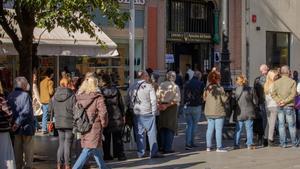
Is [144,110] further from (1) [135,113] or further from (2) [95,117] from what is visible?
(2) [95,117]

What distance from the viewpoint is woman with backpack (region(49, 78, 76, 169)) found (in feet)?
36.4

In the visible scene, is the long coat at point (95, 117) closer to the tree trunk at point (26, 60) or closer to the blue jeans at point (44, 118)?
the tree trunk at point (26, 60)

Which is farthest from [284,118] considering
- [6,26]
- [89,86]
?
[6,26]

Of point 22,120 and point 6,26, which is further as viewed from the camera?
point 6,26

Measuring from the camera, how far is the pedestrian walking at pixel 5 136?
9641mm

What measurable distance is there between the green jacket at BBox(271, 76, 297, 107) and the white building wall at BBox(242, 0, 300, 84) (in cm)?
1409

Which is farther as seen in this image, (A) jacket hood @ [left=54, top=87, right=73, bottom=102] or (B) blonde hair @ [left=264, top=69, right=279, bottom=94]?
(B) blonde hair @ [left=264, top=69, right=279, bottom=94]

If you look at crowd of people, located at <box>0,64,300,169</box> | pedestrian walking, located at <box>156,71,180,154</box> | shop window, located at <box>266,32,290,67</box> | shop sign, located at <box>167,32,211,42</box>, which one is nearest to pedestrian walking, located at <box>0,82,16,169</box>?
crowd of people, located at <box>0,64,300,169</box>

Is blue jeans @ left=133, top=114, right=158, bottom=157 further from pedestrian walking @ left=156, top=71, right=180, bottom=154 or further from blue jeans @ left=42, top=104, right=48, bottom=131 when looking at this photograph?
blue jeans @ left=42, top=104, right=48, bottom=131

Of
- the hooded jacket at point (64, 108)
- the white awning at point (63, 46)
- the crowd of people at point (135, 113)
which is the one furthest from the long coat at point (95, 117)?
the white awning at point (63, 46)

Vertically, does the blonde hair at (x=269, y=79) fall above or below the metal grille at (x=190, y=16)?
below

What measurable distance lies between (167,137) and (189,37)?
44.8ft

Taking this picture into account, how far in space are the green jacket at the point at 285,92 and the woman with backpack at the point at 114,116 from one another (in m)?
4.04

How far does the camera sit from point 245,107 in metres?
14.4
